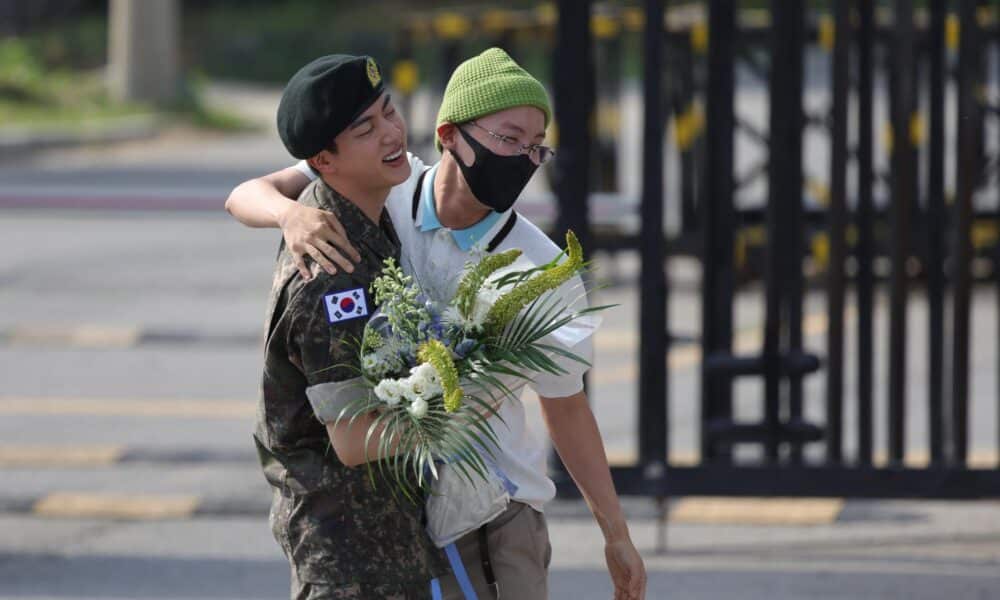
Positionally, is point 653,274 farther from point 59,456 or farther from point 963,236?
point 59,456

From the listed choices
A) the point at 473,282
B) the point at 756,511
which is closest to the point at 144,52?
the point at 756,511

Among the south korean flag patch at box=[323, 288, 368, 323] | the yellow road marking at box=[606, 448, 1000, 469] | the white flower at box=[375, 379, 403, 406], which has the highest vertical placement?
the south korean flag patch at box=[323, 288, 368, 323]

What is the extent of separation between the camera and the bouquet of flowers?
278cm

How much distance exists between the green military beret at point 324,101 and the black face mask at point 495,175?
0.26 meters

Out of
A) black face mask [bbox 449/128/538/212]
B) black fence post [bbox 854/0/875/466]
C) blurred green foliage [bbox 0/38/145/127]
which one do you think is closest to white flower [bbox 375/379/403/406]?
black face mask [bbox 449/128/538/212]

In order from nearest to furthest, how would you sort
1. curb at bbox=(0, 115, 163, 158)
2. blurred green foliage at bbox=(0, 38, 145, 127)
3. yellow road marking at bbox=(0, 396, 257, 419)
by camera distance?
yellow road marking at bbox=(0, 396, 257, 419) → curb at bbox=(0, 115, 163, 158) → blurred green foliage at bbox=(0, 38, 145, 127)

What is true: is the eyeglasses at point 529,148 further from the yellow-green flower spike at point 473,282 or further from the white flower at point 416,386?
the white flower at point 416,386

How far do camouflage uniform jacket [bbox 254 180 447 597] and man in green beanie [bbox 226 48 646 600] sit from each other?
83 millimetres

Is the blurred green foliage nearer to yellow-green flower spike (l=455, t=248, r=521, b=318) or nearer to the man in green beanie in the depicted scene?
the man in green beanie

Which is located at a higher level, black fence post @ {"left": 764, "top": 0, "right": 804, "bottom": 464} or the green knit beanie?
the green knit beanie

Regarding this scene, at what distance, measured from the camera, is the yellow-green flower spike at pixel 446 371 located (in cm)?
272

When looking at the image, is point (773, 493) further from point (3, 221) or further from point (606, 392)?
point (3, 221)

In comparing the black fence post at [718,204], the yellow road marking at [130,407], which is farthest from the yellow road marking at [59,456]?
the black fence post at [718,204]

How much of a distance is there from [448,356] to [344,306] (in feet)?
0.63
